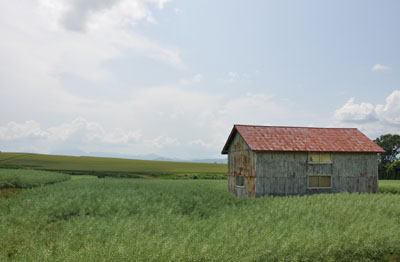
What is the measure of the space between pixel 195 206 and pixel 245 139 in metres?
8.42

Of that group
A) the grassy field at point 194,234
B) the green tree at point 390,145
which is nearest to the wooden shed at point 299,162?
the grassy field at point 194,234

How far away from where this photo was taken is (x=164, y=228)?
1285 centimetres

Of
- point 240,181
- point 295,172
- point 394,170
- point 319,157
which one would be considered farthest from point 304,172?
point 394,170

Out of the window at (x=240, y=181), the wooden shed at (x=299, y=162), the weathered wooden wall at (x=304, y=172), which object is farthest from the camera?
the window at (x=240, y=181)

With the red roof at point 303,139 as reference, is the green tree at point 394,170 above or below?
below

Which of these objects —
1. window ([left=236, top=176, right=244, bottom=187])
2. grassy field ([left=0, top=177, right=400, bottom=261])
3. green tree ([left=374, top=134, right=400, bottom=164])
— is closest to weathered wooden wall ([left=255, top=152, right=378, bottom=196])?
window ([left=236, top=176, right=244, bottom=187])

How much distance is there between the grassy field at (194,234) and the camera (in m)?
9.41

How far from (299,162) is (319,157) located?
1.92 metres

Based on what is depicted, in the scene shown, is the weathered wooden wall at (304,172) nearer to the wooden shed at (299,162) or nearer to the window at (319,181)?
the wooden shed at (299,162)

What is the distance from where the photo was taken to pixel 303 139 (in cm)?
2742

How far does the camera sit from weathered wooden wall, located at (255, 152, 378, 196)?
25.0 m

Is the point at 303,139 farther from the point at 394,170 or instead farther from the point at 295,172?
the point at 394,170

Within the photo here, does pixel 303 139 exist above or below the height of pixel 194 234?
above

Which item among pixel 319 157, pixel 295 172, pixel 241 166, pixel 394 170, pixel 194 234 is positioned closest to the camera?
pixel 194 234
